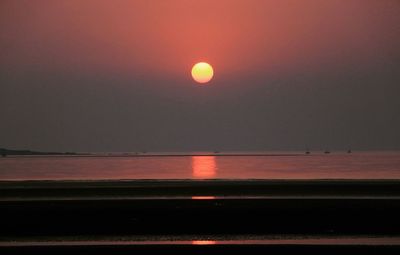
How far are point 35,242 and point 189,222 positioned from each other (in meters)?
3.87

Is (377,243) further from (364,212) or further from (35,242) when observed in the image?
(35,242)

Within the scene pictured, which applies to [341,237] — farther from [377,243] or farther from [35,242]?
[35,242]

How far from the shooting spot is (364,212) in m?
15.5

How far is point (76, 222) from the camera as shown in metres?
15.1

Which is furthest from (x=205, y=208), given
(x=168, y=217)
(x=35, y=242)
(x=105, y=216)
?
(x=35, y=242)
